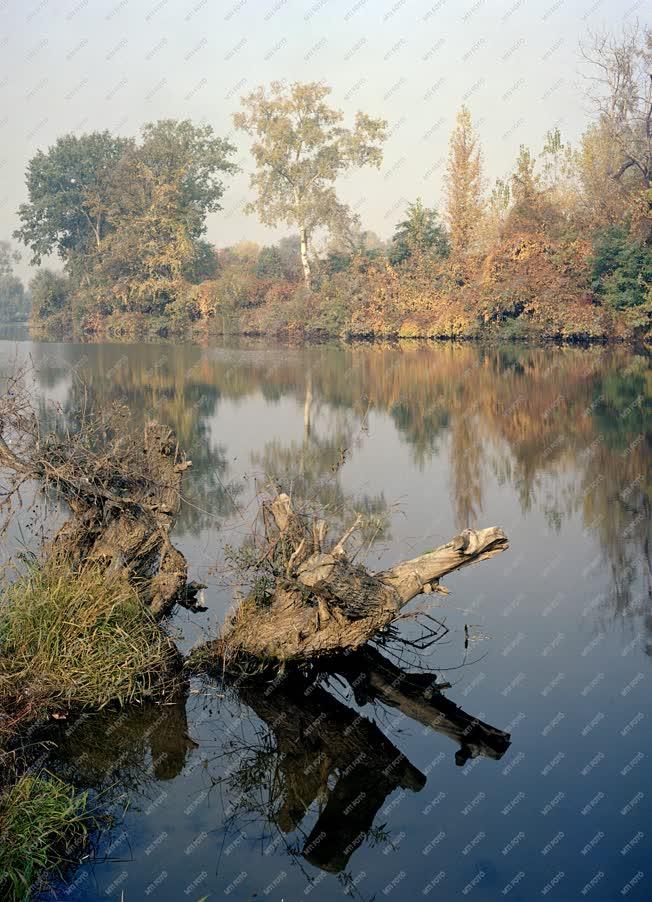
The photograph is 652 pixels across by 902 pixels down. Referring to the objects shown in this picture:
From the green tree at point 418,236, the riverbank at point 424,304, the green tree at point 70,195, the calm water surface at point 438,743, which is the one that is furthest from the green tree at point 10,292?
the calm water surface at point 438,743

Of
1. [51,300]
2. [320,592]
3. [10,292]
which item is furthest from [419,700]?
[10,292]

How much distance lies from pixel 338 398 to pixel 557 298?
18.8m

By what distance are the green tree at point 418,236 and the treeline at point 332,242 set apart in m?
0.08

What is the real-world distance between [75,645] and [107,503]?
1.43 m

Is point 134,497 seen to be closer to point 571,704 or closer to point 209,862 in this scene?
point 209,862

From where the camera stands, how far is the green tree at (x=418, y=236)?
152ft

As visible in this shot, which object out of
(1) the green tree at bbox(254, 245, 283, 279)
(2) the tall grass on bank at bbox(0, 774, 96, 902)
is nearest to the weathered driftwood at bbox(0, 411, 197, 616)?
(2) the tall grass on bank at bbox(0, 774, 96, 902)

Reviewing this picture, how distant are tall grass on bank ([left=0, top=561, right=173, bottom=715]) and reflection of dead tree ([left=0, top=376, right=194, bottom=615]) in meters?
0.45

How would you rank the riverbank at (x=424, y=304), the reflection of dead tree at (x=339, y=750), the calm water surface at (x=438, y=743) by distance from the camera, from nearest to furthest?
the calm water surface at (x=438, y=743) < the reflection of dead tree at (x=339, y=750) < the riverbank at (x=424, y=304)

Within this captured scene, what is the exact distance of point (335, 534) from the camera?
34.2 feet

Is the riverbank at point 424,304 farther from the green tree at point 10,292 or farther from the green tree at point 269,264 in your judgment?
the green tree at point 10,292

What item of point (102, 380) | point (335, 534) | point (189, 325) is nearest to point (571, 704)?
point (335, 534)

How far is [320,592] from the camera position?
7.04 meters

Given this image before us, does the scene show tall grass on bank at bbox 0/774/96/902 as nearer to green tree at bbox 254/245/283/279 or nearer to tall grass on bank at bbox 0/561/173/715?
tall grass on bank at bbox 0/561/173/715
